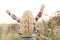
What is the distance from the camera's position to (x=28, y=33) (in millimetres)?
1511

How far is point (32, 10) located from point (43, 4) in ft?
0.40

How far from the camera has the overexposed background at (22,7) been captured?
156cm

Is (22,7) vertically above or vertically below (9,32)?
above

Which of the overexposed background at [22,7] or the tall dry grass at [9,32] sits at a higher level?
the overexposed background at [22,7]

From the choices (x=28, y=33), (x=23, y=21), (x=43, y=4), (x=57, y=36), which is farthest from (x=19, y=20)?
(x=57, y=36)

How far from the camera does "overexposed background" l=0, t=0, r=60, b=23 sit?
1.56 meters

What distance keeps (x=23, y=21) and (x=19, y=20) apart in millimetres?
47

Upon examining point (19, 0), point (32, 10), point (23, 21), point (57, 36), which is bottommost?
point (57, 36)

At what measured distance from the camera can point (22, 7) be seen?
1.58 metres

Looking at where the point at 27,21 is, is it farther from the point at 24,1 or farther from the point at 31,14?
the point at 24,1

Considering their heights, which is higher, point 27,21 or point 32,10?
point 32,10

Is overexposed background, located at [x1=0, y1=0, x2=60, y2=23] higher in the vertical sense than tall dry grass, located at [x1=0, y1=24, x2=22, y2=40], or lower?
higher

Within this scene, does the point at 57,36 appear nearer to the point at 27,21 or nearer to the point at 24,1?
the point at 27,21

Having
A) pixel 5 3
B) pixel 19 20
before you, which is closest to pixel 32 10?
pixel 19 20
